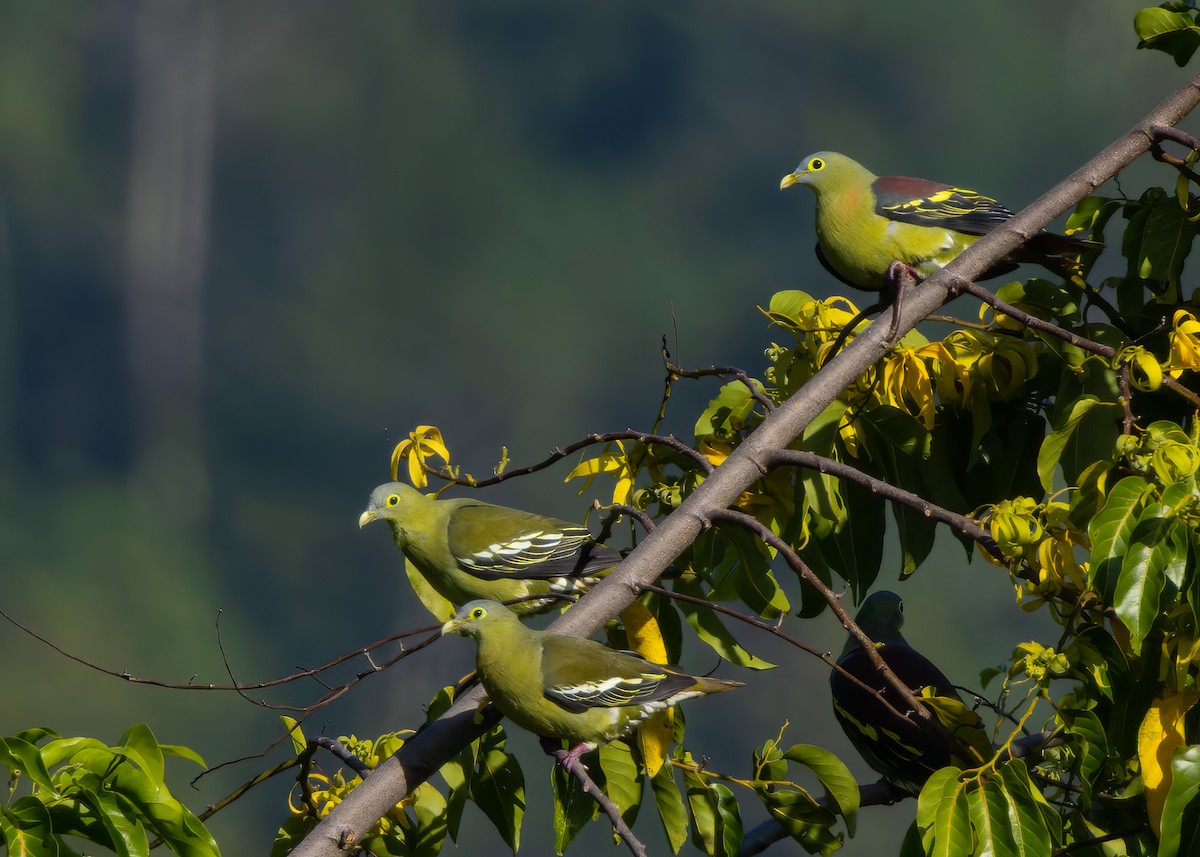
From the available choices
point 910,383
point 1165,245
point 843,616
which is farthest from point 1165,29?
point 843,616

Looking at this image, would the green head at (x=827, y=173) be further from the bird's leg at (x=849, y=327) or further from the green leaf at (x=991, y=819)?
the green leaf at (x=991, y=819)

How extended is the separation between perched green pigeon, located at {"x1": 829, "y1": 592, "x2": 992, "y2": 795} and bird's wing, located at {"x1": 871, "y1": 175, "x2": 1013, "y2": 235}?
1025 mm

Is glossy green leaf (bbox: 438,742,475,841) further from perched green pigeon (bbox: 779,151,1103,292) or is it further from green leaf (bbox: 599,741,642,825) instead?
perched green pigeon (bbox: 779,151,1103,292)

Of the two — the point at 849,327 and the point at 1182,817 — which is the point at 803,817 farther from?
the point at 849,327

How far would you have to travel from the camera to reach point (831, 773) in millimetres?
2156

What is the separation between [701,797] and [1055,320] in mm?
1146

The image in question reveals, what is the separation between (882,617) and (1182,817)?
5.85 ft

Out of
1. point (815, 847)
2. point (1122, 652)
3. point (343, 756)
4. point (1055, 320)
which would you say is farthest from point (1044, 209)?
point (343, 756)

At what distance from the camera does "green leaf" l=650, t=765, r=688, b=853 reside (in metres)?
2.19

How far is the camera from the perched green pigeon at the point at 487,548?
311 cm

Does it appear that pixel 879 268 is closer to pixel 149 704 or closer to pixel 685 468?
pixel 685 468

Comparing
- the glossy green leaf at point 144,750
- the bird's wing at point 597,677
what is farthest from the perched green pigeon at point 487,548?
the glossy green leaf at point 144,750

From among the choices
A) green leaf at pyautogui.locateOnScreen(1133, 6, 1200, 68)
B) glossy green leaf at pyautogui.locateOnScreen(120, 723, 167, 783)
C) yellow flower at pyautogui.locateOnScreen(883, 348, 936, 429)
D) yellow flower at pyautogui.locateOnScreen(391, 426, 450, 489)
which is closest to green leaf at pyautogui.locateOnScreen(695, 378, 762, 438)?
yellow flower at pyautogui.locateOnScreen(883, 348, 936, 429)

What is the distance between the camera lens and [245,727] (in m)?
17.5
